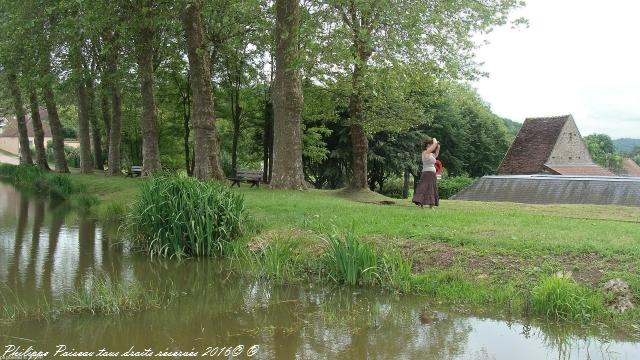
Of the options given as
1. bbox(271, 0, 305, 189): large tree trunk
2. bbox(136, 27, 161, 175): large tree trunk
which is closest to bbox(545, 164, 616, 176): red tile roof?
bbox(271, 0, 305, 189): large tree trunk

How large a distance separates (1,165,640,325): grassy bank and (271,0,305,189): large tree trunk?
609cm

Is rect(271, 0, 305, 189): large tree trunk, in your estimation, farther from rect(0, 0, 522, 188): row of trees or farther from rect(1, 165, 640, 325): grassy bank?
rect(1, 165, 640, 325): grassy bank

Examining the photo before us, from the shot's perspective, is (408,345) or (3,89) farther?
(3,89)

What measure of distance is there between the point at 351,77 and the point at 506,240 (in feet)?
37.9

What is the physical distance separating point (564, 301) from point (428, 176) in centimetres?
687

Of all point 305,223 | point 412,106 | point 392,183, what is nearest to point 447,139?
point 392,183

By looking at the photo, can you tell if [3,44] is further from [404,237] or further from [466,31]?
[404,237]

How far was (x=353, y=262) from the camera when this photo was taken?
8.27 m

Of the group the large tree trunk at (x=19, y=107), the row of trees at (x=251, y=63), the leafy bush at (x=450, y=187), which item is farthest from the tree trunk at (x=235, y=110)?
the leafy bush at (x=450, y=187)

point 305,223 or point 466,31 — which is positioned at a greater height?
point 466,31

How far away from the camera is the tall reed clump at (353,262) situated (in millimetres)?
8273

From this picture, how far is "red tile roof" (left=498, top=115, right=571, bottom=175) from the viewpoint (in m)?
41.4

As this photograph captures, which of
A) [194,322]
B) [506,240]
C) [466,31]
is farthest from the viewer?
[466,31]

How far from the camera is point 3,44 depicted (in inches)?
882
